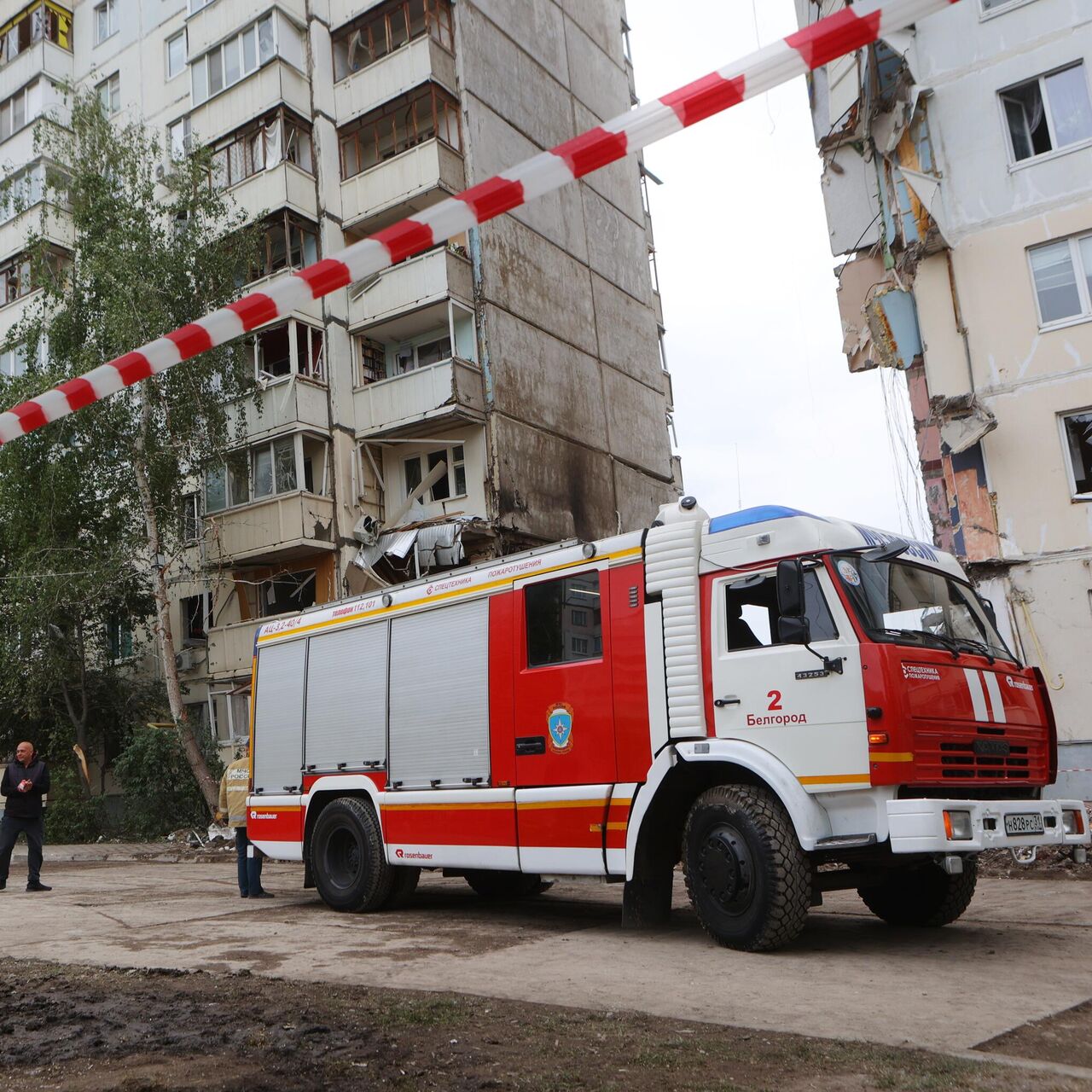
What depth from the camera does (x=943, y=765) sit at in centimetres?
678

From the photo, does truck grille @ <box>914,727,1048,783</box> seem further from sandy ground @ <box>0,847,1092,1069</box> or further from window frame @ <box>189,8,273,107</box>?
window frame @ <box>189,8,273,107</box>

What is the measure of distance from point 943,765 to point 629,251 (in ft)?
89.7

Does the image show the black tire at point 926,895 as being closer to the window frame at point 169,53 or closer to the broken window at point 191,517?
the broken window at point 191,517

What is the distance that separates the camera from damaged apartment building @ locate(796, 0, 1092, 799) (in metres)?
16.5

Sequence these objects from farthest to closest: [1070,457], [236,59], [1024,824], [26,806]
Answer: [236,59]
[1070,457]
[26,806]
[1024,824]

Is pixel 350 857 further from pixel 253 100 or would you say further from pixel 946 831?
pixel 253 100

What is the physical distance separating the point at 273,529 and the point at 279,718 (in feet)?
44.5

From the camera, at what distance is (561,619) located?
336 inches

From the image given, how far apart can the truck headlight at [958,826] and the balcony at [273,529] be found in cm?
1886

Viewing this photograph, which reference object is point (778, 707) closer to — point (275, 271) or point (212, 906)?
point (212, 906)

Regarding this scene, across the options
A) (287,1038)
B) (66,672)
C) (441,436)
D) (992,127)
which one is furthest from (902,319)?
(66,672)

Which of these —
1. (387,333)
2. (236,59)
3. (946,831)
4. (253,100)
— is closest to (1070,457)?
(946,831)

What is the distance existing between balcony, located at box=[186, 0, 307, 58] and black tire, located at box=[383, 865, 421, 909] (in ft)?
76.5

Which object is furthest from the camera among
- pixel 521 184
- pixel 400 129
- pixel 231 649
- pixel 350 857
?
pixel 400 129
